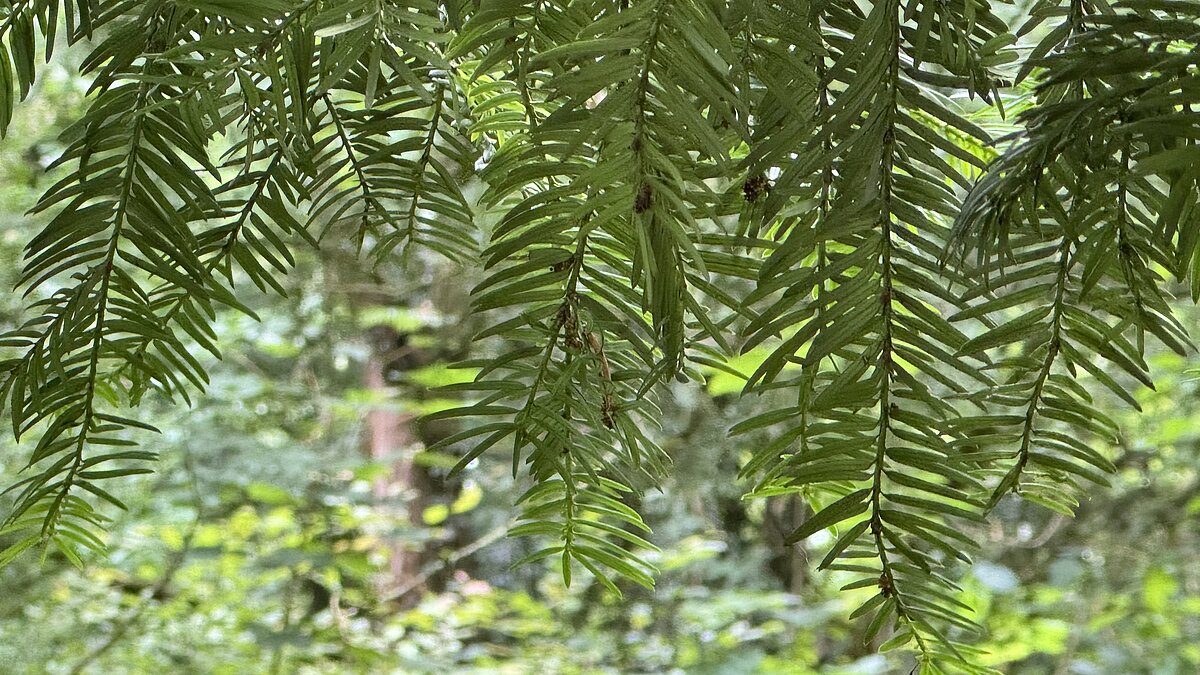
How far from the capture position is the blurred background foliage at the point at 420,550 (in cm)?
162

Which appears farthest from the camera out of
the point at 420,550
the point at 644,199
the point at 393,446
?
the point at 393,446

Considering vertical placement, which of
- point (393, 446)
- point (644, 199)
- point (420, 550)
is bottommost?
point (644, 199)

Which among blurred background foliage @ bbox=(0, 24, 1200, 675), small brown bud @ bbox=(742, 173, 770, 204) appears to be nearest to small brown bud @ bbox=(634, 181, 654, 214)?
small brown bud @ bbox=(742, 173, 770, 204)

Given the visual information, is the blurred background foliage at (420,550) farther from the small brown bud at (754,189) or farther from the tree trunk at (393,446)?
the small brown bud at (754,189)

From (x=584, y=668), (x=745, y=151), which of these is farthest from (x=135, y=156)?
(x=584, y=668)

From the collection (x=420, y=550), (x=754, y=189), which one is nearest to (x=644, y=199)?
(x=754, y=189)

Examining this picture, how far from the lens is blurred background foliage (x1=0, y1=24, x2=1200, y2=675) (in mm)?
1615

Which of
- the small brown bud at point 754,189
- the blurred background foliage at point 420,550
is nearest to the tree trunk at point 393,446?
the blurred background foliage at point 420,550

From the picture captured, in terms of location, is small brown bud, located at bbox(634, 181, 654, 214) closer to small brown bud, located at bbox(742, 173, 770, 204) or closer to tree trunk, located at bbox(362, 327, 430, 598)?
small brown bud, located at bbox(742, 173, 770, 204)

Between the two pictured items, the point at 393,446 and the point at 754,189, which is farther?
the point at 393,446

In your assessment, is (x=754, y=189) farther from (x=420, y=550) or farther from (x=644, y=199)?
A: (x=420, y=550)

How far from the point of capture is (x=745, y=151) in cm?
29

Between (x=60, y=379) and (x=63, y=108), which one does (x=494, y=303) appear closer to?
(x=60, y=379)

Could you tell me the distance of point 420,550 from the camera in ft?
7.16
